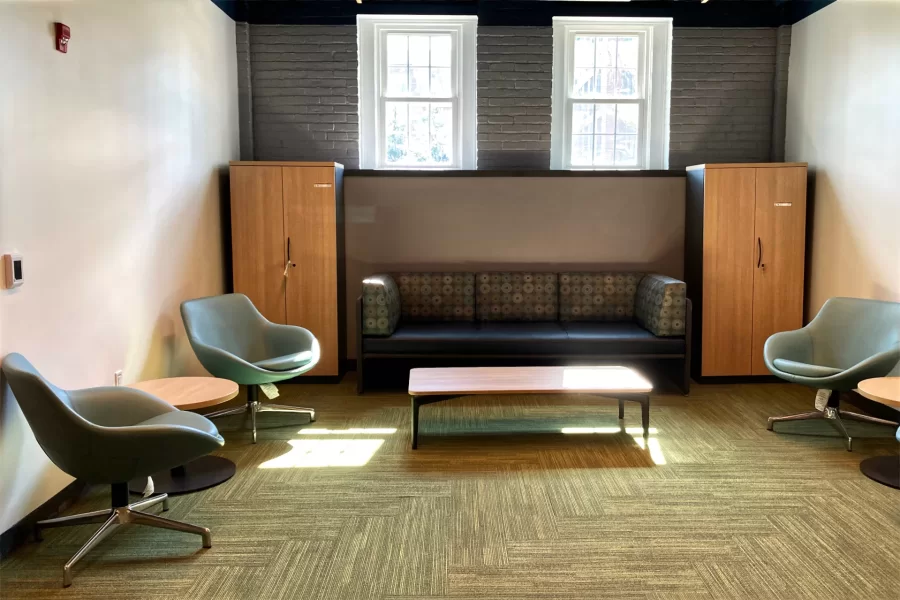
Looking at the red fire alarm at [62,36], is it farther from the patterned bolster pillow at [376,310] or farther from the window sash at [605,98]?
the window sash at [605,98]

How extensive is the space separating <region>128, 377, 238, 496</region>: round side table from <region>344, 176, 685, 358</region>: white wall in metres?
2.58

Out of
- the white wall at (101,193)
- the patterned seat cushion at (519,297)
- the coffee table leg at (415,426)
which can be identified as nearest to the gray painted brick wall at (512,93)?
the white wall at (101,193)

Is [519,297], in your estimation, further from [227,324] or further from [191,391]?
[191,391]

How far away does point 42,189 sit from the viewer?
10.8ft

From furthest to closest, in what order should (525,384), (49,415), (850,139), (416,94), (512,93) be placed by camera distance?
1. (416,94)
2. (512,93)
3. (850,139)
4. (525,384)
5. (49,415)

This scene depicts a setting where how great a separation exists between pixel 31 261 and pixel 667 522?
307cm

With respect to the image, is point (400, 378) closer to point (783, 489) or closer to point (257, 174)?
point (257, 174)

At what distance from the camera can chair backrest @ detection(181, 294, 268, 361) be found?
185 inches

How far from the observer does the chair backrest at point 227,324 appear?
15.4 feet

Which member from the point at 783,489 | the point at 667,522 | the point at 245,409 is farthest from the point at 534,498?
the point at 245,409

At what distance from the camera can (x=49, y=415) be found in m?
2.85

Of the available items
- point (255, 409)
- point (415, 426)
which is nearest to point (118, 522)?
point (255, 409)

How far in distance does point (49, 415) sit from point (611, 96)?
211 inches

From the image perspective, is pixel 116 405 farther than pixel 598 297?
No
